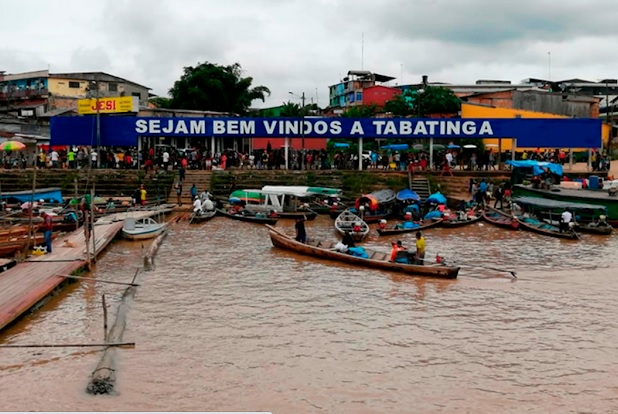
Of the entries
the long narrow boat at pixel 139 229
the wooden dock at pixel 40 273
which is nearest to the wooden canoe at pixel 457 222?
the long narrow boat at pixel 139 229

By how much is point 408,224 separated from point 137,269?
13691 millimetres

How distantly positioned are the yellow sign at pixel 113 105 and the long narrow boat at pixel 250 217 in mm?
20650

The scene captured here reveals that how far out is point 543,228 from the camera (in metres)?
30.6

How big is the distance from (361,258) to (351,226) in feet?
23.0

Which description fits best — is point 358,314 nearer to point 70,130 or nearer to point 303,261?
point 303,261

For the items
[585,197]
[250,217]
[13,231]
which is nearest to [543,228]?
[585,197]

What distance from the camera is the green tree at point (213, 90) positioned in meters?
71.4

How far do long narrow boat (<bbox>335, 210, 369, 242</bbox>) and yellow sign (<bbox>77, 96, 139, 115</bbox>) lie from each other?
87.1 feet

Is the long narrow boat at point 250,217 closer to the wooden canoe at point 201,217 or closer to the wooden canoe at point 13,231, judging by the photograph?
the wooden canoe at point 201,217

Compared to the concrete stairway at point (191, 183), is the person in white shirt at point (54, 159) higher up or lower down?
higher up

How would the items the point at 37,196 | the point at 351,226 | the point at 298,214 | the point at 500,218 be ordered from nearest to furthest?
the point at 351,226 → the point at 500,218 → the point at 298,214 → the point at 37,196

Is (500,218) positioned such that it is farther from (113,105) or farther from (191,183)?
(113,105)

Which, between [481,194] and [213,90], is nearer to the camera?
[481,194]

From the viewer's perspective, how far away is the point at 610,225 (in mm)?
31719
